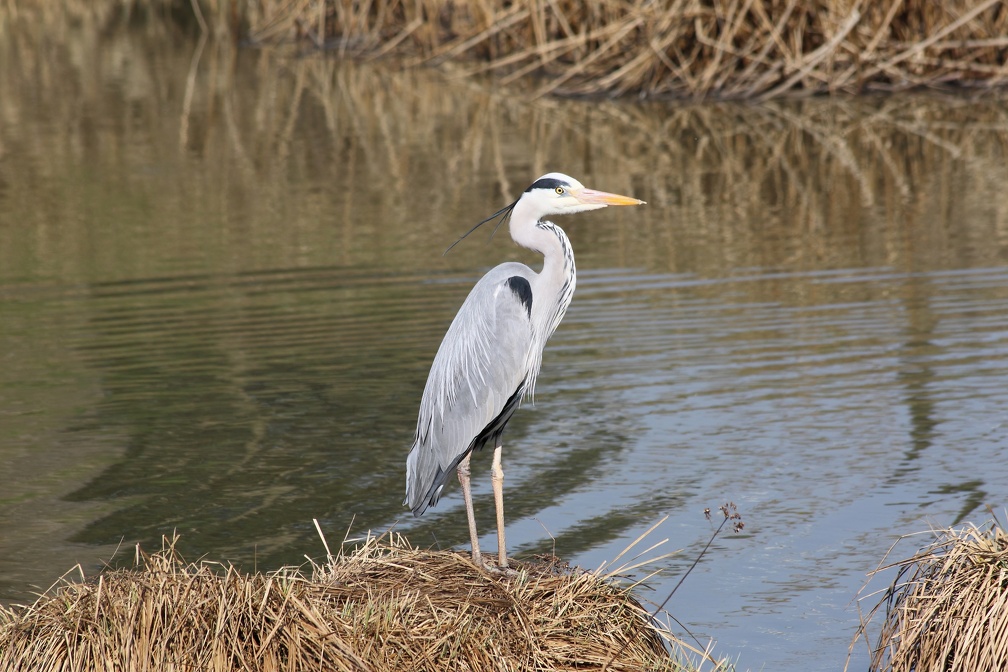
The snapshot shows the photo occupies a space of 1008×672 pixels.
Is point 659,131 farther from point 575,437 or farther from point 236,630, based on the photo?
point 236,630

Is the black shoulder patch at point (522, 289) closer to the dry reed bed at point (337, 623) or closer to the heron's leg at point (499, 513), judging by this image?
the heron's leg at point (499, 513)

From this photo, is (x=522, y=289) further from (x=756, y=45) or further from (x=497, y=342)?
(x=756, y=45)

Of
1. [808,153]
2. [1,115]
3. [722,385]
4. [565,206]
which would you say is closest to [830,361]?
[722,385]

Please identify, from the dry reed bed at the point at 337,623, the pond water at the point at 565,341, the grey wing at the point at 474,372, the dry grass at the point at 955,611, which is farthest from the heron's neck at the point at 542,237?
the dry grass at the point at 955,611

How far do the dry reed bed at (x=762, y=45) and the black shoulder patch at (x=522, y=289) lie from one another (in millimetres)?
12446

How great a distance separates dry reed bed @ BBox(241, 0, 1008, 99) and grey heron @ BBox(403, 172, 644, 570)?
12386 mm

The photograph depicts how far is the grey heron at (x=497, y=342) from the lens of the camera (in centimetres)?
550

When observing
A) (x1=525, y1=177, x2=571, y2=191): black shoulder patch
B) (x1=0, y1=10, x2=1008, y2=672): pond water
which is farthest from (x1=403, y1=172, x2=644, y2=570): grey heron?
(x1=0, y1=10, x2=1008, y2=672): pond water

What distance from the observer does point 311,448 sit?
795cm

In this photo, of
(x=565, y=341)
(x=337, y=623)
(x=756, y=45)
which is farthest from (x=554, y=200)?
(x=756, y=45)

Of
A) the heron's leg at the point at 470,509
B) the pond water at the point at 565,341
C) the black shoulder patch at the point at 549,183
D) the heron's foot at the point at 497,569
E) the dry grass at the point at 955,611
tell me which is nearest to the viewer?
the dry grass at the point at 955,611

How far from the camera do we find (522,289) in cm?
552

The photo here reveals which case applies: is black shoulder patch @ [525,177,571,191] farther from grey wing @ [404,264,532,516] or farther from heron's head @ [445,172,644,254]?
grey wing @ [404,264,532,516]

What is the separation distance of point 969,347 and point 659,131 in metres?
8.27
